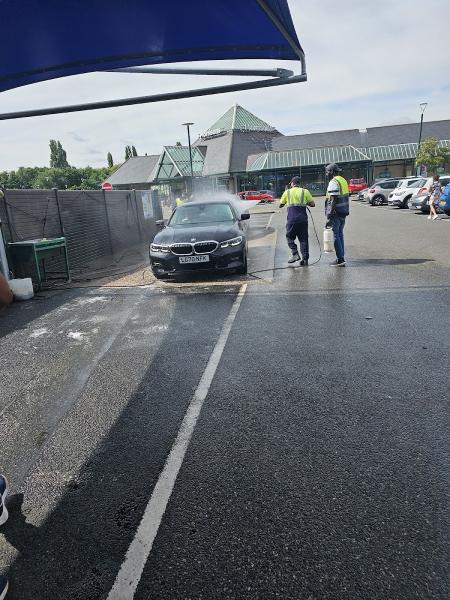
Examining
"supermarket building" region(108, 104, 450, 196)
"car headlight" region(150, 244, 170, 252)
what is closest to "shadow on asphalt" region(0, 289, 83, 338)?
"car headlight" region(150, 244, 170, 252)

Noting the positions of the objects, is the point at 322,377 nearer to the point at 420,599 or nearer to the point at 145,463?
the point at 145,463

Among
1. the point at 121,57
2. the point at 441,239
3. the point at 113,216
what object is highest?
the point at 121,57

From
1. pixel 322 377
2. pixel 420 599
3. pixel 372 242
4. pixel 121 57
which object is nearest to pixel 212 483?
pixel 420 599

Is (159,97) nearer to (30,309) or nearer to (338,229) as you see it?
(30,309)

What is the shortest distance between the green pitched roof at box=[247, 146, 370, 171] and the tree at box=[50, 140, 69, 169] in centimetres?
8671

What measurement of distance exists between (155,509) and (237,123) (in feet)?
225

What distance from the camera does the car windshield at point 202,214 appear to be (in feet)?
31.0

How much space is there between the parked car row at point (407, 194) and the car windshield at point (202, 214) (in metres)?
13.1

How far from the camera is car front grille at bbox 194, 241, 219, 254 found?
26.4 feet

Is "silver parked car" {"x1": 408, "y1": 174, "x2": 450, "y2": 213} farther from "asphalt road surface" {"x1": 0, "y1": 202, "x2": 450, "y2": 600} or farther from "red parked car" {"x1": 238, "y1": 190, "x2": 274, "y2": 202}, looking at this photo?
"red parked car" {"x1": 238, "y1": 190, "x2": 274, "y2": 202}

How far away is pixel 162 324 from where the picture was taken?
5.87 meters

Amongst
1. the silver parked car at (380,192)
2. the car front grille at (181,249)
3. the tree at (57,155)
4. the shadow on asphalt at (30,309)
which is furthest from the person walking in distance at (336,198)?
the tree at (57,155)

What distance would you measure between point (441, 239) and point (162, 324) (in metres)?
9.75

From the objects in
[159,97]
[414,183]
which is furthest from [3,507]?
[414,183]
